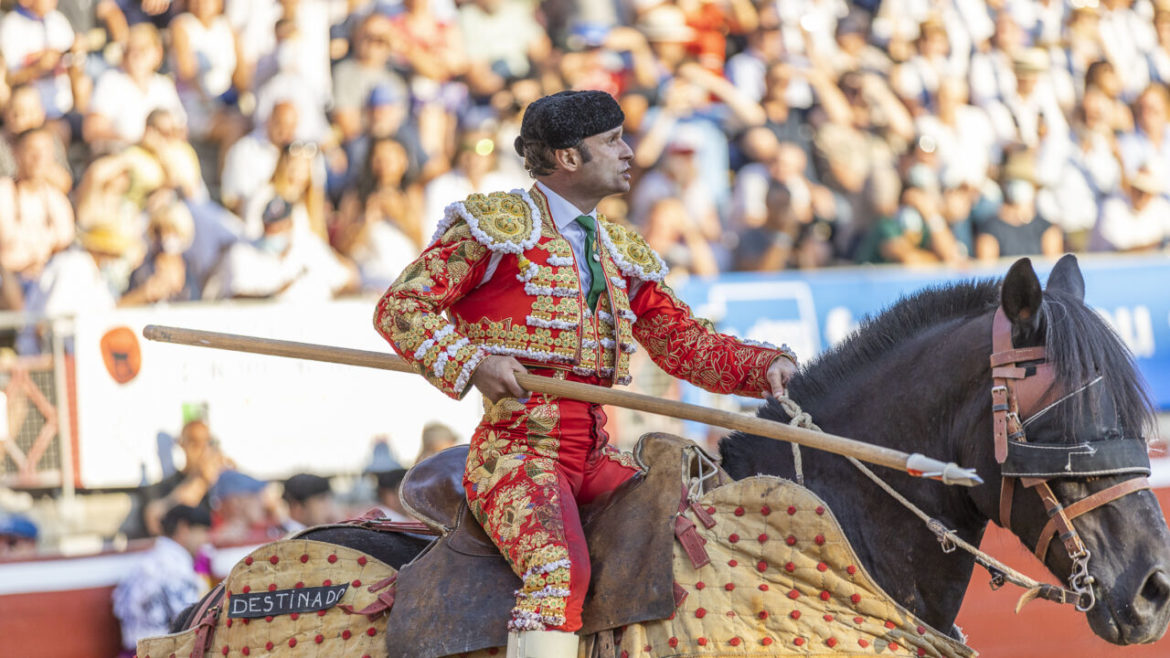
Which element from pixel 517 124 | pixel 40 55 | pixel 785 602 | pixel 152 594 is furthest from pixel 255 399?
pixel 785 602

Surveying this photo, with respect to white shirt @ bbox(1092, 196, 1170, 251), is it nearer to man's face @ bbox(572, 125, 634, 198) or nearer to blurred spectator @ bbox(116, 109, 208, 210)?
blurred spectator @ bbox(116, 109, 208, 210)

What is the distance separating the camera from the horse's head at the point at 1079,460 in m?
2.34

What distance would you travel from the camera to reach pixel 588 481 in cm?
286

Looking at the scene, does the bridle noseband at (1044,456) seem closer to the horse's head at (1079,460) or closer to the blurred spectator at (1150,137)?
the horse's head at (1079,460)

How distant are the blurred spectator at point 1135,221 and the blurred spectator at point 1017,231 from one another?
381 millimetres

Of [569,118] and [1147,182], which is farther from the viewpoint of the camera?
[1147,182]

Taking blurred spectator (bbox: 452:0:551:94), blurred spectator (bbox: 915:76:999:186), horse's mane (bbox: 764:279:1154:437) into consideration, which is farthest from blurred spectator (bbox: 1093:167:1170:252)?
horse's mane (bbox: 764:279:1154:437)

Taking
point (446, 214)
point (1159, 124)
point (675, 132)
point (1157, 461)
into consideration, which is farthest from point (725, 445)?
point (1159, 124)

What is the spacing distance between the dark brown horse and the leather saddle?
9 centimetres

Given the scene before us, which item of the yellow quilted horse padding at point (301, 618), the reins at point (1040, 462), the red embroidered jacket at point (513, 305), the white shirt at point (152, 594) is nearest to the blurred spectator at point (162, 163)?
the white shirt at point (152, 594)

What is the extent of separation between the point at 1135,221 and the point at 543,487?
21.9 ft

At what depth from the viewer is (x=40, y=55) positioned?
6.37 meters

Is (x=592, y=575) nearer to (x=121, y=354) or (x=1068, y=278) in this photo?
(x=1068, y=278)

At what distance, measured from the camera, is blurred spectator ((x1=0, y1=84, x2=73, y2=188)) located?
6.03 m
